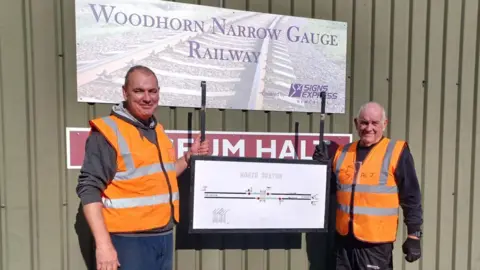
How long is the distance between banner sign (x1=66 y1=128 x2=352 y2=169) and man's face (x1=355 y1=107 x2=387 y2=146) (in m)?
0.65

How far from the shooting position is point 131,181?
2.39 metres

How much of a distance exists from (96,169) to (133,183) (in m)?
0.23

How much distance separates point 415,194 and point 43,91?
2.80m

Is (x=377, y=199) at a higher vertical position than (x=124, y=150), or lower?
lower

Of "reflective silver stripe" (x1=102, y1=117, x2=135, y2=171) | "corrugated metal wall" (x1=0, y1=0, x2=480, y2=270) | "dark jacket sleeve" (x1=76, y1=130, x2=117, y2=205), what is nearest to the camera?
"dark jacket sleeve" (x1=76, y1=130, x2=117, y2=205)

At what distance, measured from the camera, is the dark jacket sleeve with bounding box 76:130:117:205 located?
225 centimetres

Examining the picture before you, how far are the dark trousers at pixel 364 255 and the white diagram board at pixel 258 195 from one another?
0.35m

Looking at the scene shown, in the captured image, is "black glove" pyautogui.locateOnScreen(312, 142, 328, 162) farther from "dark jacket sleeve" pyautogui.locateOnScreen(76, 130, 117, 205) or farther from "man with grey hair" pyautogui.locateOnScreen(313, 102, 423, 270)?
"dark jacket sleeve" pyautogui.locateOnScreen(76, 130, 117, 205)

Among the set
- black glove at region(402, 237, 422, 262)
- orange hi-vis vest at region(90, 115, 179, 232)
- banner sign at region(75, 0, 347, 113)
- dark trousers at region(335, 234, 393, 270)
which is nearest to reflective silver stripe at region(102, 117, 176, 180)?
orange hi-vis vest at region(90, 115, 179, 232)

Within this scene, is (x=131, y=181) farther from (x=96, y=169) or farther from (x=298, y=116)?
(x=298, y=116)

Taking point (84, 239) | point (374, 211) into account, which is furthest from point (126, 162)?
point (374, 211)

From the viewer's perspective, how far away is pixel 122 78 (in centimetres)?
308

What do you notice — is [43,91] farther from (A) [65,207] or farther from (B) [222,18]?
(B) [222,18]

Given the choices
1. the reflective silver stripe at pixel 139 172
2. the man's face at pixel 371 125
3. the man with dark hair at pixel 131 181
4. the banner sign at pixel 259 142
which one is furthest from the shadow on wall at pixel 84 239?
the man's face at pixel 371 125
